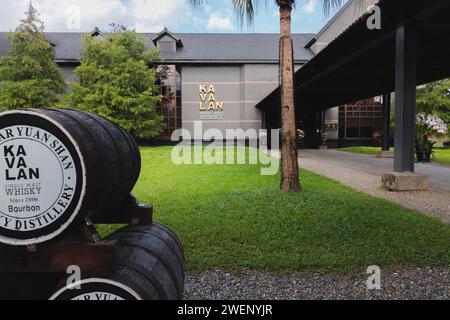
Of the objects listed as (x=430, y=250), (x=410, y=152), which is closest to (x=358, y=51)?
(x=410, y=152)

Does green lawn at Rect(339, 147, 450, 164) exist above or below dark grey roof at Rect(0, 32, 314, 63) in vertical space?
below

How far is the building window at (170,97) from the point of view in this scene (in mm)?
33062

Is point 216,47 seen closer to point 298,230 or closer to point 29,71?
point 29,71

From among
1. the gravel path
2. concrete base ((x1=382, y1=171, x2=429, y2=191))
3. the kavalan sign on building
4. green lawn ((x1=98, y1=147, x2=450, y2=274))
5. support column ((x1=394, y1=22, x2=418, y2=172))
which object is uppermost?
the kavalan sign on building

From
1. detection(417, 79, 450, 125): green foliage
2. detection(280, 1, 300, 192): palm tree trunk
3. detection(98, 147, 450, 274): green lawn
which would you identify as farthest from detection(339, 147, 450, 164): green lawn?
detection(280, 1, 300, 192): palm tree trunk

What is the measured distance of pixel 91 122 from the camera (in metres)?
2.31

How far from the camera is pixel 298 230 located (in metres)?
5.13

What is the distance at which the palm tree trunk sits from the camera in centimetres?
784

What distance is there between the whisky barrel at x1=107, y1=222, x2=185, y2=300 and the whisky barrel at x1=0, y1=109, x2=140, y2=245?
1.21 feet

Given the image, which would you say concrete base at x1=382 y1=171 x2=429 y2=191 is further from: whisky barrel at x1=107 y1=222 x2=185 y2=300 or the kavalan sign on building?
Answer: the kavalan sign on building

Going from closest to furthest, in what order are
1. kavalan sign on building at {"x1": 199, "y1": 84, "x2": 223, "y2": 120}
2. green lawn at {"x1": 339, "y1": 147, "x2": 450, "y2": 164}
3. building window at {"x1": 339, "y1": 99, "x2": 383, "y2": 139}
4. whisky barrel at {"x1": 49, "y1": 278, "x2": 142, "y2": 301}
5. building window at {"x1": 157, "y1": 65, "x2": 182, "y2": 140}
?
whisky barrel at {"x1": 49, "y1": 278, "x2": 142, "y2": 301} < green lawn at {"x1": 339, "y1": 147, "x2": 450, "y2": 164} < kavalan sign on building at {"x1": 199, "y1": 84, "x2": 223, "y2": 120} < building window at {"x1": 157, "y1": 65, "x2": 182, "y2": 140} < building window at {"x1": 339, "y1": 99, "x2": 383, "y2": 139}

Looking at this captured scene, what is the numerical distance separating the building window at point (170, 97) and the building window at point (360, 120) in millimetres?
15279
